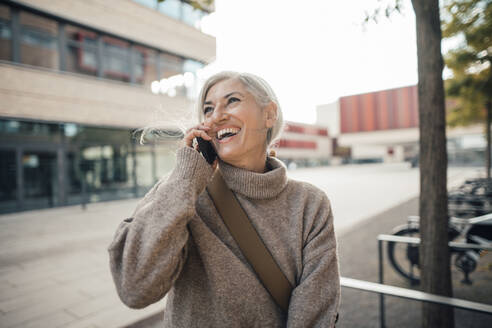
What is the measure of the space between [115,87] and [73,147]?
3324mm

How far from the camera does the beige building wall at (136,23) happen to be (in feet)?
39.4

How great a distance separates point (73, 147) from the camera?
492 inches

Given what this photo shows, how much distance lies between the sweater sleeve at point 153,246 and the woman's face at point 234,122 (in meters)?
0.34

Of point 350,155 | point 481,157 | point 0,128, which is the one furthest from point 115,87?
point 350,155

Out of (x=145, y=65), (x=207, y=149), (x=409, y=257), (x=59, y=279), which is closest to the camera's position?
(x=207, y=149)

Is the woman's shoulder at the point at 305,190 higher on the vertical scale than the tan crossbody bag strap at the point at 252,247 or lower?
higher

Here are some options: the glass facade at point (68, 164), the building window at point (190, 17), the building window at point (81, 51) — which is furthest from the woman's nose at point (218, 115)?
the building window at point (190, 17)

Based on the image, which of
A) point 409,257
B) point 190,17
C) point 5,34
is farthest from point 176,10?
point 409,257

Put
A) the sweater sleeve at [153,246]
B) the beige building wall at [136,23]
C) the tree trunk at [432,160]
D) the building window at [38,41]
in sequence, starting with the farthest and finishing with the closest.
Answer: the beige building wall at [136,23] → the building window at [38,41] → the tree trunk at [432,160] → the sweater sleeve at [153,246]

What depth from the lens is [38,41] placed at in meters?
11.1

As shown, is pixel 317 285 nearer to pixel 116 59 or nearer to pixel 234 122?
pixel 234 122

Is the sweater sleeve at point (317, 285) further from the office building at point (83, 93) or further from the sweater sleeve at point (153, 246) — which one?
the office building at point (83, 93)

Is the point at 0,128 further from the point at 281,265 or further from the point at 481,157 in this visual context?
the point at 481,157

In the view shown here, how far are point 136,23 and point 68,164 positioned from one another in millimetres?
7418
